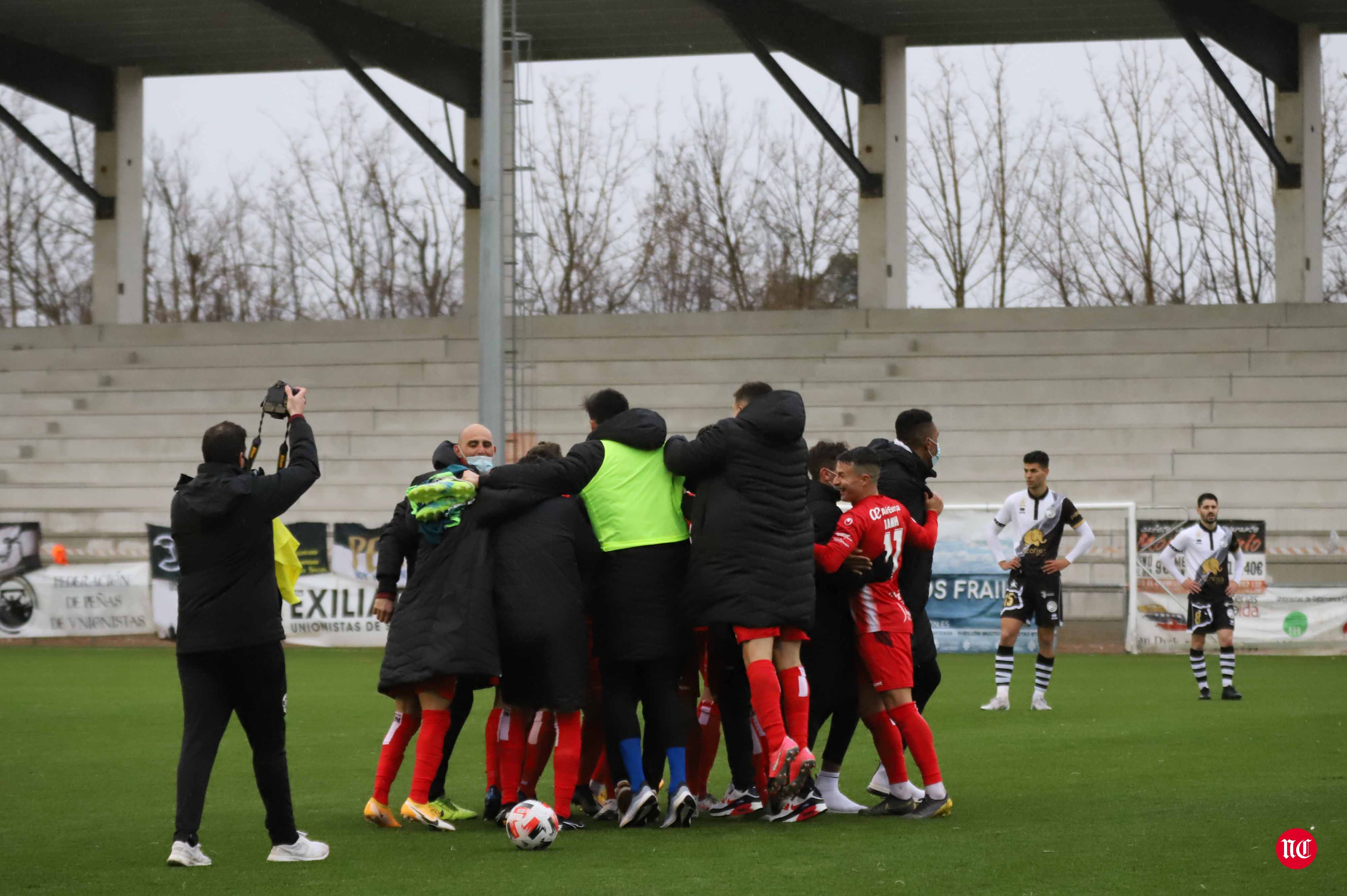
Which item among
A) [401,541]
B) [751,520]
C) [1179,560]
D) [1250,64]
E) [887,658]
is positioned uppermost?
[1250,64]

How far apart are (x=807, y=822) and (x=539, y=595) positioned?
5.36ft

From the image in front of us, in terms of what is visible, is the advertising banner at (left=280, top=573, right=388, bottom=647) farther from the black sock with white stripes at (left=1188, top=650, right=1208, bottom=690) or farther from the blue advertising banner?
the black sock with white stripes at (left=1188, top=650, right=1208, bottom=690)

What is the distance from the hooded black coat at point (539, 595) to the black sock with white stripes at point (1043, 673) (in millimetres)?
6667

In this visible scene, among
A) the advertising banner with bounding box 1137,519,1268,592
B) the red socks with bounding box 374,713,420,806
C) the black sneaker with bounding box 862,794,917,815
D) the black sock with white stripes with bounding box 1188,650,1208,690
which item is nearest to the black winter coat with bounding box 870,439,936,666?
the black sneaker with bounding box 862,794,917,815

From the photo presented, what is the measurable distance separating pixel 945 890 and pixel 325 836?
9.62 feet

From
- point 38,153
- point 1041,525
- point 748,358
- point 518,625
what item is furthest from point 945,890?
point 38,153

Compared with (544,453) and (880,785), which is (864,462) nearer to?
(544,453)

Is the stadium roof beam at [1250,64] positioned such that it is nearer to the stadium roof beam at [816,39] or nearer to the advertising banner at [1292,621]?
the stadium roof beam at [816,39]

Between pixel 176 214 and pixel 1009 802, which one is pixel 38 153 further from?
pixel 1009 802

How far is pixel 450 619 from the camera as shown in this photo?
7137mm

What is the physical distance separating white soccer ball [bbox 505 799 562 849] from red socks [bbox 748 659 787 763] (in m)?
1.06

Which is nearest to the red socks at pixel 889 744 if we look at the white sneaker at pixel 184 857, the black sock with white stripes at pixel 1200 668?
the white sneaker at pixel 184 857

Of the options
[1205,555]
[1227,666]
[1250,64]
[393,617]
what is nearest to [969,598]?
[1205,555]

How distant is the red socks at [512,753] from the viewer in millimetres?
7457
